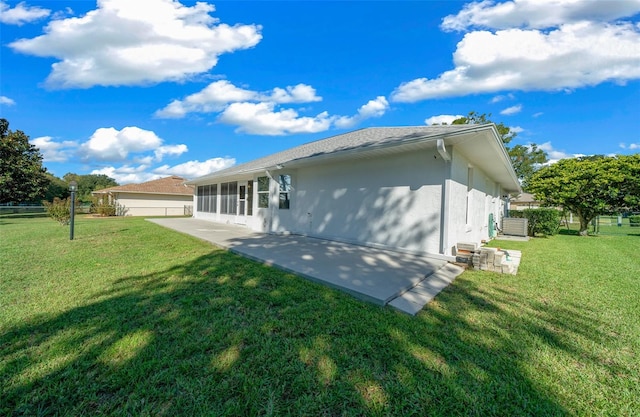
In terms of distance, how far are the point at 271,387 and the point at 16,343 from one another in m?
2.64

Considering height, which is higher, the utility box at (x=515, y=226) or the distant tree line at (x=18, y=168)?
the distant tree line at (x=18, y=168)

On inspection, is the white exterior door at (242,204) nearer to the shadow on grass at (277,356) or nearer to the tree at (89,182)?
the shadow on grass at (277,356)

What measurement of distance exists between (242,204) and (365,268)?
32.3 feet

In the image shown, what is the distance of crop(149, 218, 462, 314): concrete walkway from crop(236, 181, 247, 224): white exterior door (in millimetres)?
5529

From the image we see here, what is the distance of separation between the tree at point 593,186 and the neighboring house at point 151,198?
1113 inches

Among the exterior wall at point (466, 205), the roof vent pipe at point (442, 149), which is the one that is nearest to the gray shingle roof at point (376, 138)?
the roof vent pipe at point (442, 149)

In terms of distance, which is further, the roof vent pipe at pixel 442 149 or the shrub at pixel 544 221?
the shrub at pixel 544 221

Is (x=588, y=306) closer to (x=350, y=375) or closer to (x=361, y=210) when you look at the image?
(x=350, y=375)

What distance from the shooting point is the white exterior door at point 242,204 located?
43.9 feet

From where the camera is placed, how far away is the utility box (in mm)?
12250

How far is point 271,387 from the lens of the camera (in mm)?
2035

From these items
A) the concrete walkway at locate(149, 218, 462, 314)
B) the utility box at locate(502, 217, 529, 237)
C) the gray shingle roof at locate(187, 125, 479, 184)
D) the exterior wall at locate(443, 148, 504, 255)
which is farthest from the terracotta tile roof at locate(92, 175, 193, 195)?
the utility box at locate(502, 217, 529, 237)

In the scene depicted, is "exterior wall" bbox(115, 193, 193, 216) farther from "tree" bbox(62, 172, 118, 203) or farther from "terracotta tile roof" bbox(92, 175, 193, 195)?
"tree" bbox(62, 172, 118, 203)

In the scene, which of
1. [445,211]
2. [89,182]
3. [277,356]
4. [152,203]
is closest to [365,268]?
[445,211]
